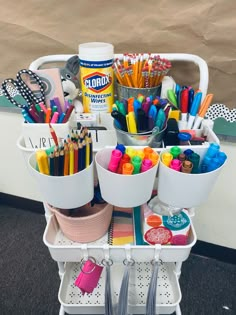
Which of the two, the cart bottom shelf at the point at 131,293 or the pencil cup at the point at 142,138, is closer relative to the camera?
the pencil cup at the point at 142,138

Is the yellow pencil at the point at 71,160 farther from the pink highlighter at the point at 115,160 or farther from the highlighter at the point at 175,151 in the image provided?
the highlighter at the point at 175,151

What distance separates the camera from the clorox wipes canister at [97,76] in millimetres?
509

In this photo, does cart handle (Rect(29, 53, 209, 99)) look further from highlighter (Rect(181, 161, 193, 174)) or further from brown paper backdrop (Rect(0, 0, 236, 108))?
highlighter (Rect(181, 161, 193, 174))

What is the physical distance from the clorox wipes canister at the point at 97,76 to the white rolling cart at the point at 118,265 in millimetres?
70

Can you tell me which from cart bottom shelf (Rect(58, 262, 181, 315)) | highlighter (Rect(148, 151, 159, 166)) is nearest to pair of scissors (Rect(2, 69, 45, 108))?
highlighter (Rect(148, 151, 159, 166))

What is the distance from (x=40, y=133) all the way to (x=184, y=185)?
262 millimetres

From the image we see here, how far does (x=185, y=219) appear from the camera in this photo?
1.77 ft

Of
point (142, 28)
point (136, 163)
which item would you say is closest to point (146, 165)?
point (136, 163)

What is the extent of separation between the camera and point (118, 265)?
70 centimetres

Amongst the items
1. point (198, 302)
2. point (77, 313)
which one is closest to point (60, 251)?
point (77, 313)

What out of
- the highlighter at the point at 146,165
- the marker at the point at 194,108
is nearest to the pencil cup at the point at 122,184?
the highlighter at the point at 146,165

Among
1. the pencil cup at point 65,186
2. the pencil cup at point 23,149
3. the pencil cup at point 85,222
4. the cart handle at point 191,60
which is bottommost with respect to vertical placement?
the pencil cup at point 85,222

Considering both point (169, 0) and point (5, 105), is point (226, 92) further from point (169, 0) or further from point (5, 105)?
point (5, 105)

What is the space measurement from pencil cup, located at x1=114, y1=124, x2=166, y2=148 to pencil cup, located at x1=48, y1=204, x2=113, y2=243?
0.17 meters
